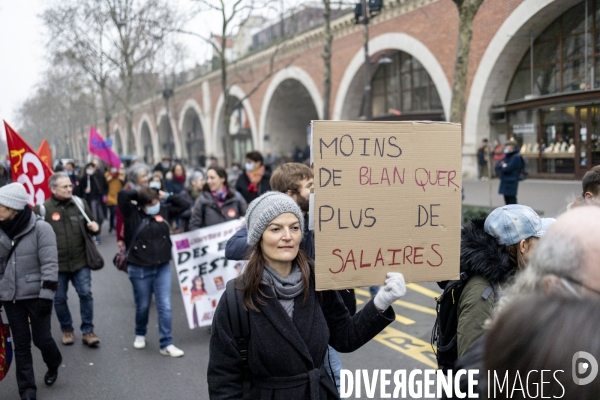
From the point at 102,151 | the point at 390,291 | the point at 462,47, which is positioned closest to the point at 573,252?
the point at 390,291

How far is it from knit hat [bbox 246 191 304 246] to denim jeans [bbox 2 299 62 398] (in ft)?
9.45

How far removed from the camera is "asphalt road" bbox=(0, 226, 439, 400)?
451 centimetres

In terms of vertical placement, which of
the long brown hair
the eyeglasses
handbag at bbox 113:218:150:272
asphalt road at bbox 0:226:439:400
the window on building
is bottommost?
asphalt road at bbox 0:226:439:400

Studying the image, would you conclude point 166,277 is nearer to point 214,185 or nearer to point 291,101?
point 214,185

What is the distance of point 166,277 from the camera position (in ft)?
17.7

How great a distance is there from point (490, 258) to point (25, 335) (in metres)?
3.81

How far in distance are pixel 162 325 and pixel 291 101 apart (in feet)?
102

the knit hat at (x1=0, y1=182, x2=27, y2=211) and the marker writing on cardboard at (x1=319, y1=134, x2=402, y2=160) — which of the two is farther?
the knit hat at (x1=0, y1=182, x2=27, y2=211)

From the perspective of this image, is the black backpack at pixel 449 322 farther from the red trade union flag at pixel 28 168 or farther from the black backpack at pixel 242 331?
the red trade union flag at pixel 28 168

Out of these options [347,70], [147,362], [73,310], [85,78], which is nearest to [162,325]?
[147,362]

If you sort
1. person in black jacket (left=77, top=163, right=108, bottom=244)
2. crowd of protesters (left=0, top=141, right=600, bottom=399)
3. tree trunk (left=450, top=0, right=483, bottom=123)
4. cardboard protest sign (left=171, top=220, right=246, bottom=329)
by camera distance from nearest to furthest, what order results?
1. crowd of protesters (left=0, top=141, right=600, bottom=399)
2. cardboard protest sign (left=171, top=220, right=246, bottom=329)
3. tree trunk (left=450, top=0, right=483, bottom=123)
4. person in black jacket (left=77, top=163, right=108, bottom=244)

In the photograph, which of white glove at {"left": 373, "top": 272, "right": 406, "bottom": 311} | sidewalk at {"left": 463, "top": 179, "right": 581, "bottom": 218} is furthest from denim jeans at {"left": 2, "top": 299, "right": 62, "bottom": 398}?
sidewalk at {"left": 463, "top": 179, "right": 581, "bottom": 218}

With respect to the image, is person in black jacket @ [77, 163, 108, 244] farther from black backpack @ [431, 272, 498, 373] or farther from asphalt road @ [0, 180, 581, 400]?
black backpack @ [431, 272, 498, 373]

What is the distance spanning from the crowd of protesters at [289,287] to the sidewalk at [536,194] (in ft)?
29.8
